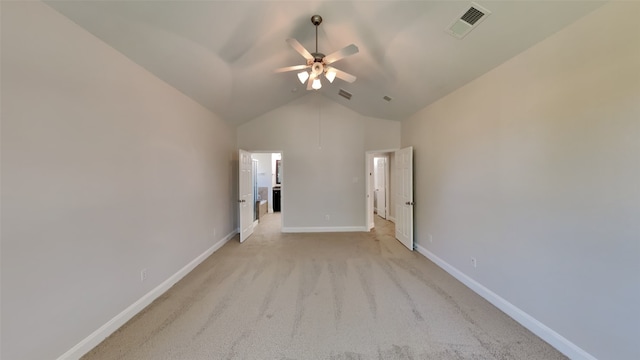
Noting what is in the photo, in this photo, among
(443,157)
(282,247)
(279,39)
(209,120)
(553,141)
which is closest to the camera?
(553,141)

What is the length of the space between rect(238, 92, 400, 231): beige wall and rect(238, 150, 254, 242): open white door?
0.62 meters

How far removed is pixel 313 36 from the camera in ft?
10.2

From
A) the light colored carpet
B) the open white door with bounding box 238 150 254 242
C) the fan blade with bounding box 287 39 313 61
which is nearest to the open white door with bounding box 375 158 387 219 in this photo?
the light colored carpet

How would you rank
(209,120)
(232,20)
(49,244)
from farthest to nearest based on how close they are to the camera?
(209,120) → (232,20) → (49,244)

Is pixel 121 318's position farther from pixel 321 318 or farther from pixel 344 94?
pixel 344 94

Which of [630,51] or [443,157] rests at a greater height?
[630,51]

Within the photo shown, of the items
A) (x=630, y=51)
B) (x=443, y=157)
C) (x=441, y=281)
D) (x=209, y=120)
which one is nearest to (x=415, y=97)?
(x=443, y=157)

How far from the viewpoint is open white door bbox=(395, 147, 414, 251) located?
4.46 metres

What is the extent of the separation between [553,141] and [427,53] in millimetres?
1546

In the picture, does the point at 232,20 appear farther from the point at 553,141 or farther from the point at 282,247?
the point at 282,247

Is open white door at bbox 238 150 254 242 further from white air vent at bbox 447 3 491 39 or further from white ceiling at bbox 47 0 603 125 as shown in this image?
white air vent at bbox 447 3 491 39

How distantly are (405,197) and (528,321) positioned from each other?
2708mm

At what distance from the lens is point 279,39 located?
2988 millimetres

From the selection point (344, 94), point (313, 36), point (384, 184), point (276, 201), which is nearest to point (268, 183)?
point (276, 201)
